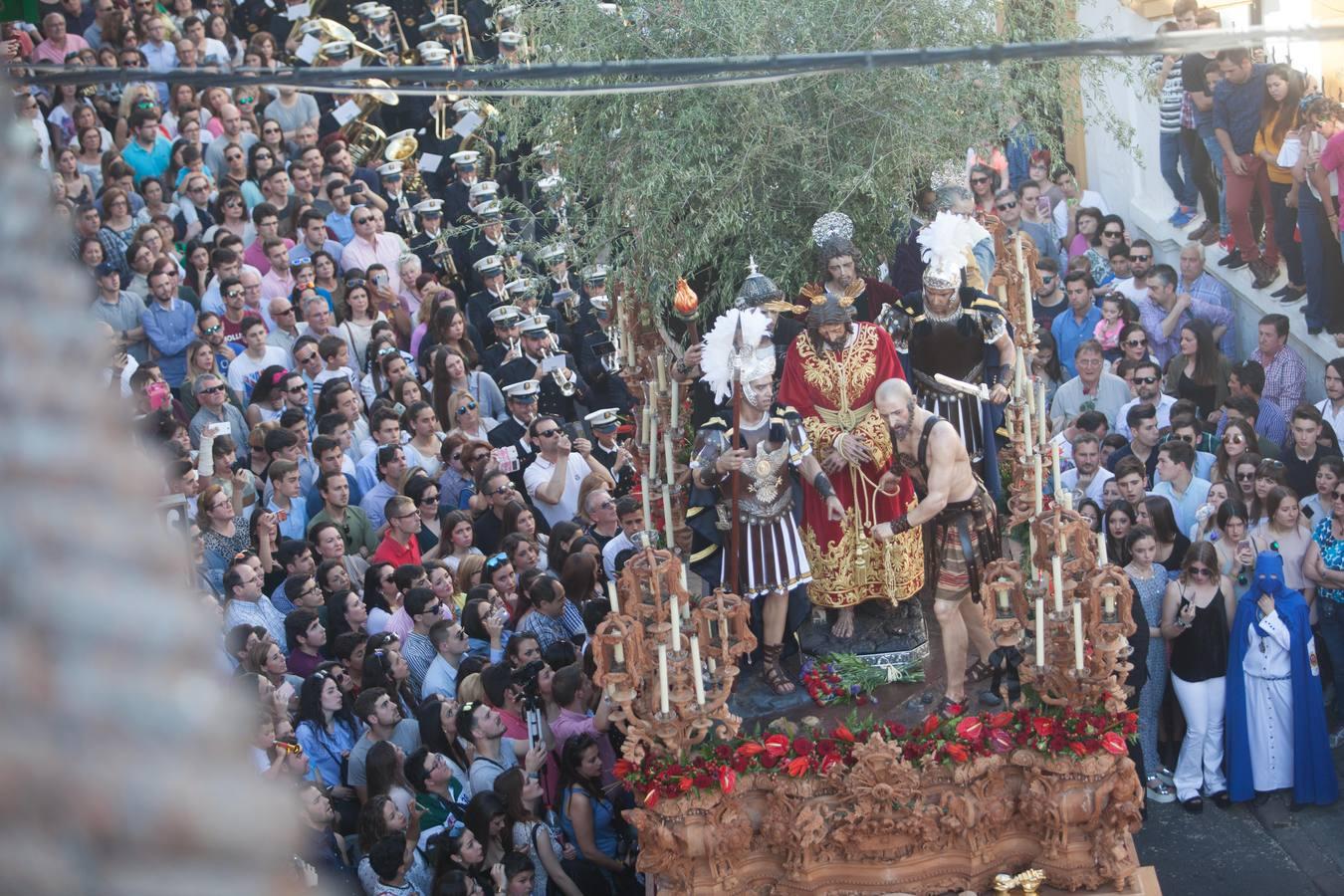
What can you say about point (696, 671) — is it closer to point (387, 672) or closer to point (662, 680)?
point (662, 680)

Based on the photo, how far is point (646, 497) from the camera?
9.81 metres

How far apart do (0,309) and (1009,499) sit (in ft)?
28.7

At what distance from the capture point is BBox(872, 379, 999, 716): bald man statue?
8531 mm

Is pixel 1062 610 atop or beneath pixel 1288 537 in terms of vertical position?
beneath

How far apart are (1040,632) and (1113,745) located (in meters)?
0.61

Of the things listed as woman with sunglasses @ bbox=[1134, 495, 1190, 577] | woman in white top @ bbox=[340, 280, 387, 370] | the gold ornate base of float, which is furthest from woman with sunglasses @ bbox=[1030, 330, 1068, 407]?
the gold ornate base of float

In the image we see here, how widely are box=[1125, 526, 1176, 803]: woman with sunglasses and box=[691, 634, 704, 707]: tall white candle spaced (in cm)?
315

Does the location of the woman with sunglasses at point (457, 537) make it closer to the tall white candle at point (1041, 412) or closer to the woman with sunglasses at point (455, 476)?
the woman with sunglasses at point (455, 476)

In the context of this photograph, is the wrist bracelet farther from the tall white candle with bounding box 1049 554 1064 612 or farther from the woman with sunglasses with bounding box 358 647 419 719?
the woman with sunglasses with bounding box 358 647 419 719

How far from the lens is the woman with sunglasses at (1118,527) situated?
10250mm

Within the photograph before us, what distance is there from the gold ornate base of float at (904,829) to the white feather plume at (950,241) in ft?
9.20

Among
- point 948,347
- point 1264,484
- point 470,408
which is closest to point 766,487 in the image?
point 948,347

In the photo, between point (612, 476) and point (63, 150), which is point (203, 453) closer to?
point (612, 476)

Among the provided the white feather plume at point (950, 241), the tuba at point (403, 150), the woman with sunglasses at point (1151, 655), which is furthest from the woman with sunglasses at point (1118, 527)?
the tuba at point (403, 150)
